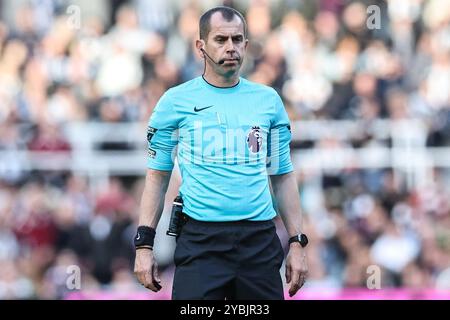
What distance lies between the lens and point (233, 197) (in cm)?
780

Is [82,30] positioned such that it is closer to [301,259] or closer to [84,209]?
[84,209]

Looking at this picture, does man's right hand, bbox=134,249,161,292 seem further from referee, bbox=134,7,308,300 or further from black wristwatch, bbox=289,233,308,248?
black wristwatch, bbox=289,233,308,248

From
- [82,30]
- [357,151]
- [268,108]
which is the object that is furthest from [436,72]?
[268,108]

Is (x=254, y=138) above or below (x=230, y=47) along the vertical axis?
below

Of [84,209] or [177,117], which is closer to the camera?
[177,117]

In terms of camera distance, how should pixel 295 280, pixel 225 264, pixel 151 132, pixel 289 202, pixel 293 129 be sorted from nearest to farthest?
pixel 225 264 → pixel 295 280 → pixel 151 132 → pixel 289 202 → pixel 293 129

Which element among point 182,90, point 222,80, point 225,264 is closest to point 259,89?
point 222,80

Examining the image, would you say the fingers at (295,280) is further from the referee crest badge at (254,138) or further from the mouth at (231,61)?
the mouth at (231,61)

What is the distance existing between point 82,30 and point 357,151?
13.3 ft

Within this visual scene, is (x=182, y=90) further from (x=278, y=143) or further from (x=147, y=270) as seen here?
(x=147, y=270)

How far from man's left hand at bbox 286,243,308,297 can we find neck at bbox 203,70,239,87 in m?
1.01

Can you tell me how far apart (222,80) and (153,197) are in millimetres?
794

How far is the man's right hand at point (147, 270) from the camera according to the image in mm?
7809

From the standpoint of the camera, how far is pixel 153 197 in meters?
8.01
